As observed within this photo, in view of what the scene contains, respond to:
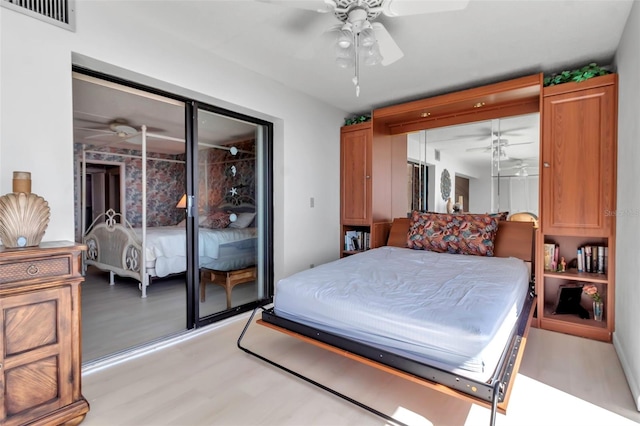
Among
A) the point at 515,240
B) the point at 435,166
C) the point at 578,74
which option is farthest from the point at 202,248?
the point at 578,74

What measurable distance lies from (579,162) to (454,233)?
3.93 feet

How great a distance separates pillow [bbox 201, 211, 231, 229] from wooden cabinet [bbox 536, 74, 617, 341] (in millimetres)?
2916

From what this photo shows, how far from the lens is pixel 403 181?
14.1 feet

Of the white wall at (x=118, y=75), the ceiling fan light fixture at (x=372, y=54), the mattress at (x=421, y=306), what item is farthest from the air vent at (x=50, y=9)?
the mattress at (x=421, y=306)

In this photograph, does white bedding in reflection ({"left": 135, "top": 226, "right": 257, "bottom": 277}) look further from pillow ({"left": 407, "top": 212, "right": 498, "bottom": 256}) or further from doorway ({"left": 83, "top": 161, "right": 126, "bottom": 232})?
doorway ({"left": 83, "top": 161, "right": 126, "bottom": 232})

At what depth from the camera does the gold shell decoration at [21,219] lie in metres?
1.50

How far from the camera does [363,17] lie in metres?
1.84

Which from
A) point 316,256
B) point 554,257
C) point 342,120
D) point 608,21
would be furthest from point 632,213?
point 342,120

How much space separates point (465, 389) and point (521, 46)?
2.57m

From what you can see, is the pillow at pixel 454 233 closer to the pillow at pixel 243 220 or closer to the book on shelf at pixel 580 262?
the book on shelf at pixel 580 262

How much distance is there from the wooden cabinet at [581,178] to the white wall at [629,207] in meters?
0.10

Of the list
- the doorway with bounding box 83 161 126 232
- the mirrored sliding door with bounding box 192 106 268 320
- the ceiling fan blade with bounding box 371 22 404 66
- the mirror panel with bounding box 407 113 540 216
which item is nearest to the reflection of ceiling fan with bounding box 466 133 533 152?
the mirror panel with bounding box 407 113 540 216

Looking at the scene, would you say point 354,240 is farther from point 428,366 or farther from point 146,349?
point 428,366

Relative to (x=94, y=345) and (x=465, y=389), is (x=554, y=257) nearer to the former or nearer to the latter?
(x=465, y=389)
